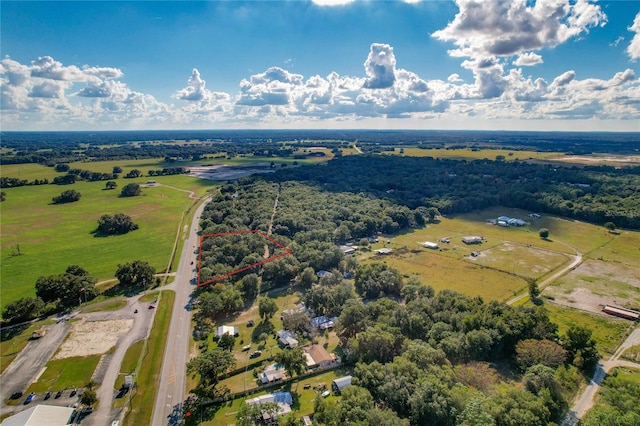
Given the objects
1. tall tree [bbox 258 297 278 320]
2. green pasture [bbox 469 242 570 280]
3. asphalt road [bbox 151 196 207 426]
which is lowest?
green pasture [bbox 469 242 570 280]

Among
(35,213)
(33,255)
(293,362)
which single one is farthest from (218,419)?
(35,213)

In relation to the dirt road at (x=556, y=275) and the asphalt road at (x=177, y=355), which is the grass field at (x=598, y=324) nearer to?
the dirt road at (x=556, y=275)

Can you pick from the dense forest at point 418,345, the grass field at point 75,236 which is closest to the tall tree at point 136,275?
the grass field at point 75,236

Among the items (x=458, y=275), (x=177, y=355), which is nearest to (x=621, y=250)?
(x=458, y=275)

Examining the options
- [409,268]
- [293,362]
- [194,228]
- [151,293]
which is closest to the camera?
[293,362]

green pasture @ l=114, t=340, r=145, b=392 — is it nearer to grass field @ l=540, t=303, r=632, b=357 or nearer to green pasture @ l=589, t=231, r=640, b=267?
grass field @ l=540, t=303, r=632, b=357

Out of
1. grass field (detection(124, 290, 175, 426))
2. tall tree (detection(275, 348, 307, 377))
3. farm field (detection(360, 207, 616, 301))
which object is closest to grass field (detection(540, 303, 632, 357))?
farm field (detection(360, 207, 616, 301))

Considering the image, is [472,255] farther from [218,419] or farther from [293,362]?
[218,419]
